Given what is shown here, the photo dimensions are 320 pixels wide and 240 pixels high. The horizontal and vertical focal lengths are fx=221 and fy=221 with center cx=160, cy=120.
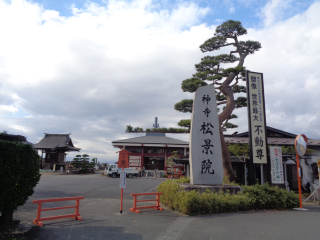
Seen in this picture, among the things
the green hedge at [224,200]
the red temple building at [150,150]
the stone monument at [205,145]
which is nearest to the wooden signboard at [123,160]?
the green hedge at [224,200]

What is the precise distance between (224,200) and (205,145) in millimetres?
2476

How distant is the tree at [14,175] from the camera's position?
518 centimetres

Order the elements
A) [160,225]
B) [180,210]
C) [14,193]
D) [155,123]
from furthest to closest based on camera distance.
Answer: [155,123]
[180,210]
[160,225]
[14,193]

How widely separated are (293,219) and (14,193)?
329 inches

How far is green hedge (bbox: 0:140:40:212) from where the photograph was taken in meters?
5.18

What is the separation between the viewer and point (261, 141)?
11.6 metres

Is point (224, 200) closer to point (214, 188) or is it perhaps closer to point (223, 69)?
point (214, 188)

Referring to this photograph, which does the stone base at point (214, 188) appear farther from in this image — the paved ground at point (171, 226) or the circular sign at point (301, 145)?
the circular sign at point (301, 145)

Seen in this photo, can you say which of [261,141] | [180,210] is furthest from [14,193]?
[261,141]

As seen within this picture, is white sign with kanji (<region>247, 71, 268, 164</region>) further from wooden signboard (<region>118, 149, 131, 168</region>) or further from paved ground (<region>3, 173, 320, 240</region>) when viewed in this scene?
wooden signboard (<region>118, 149, 131, 168</region>)

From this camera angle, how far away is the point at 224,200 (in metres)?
8.30

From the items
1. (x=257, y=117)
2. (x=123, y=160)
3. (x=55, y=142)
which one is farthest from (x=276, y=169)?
(x=55, y=142)

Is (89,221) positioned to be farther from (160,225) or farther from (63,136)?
(63,136)

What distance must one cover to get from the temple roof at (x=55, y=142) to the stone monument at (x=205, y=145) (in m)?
30.2
